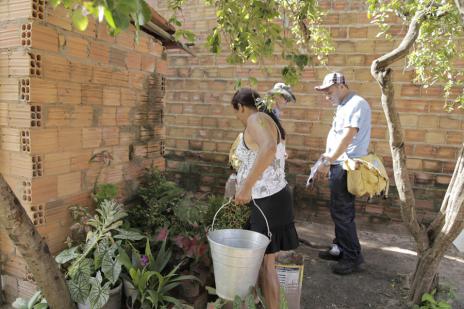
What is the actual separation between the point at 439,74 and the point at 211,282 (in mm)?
2917

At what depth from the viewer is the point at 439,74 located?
3.71m

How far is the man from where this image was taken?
12.0 feet

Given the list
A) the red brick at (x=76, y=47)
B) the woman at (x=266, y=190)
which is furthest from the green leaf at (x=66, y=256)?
the red brick at (x=76, y=47)

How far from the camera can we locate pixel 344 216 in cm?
377

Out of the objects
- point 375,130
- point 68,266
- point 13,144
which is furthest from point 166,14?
point 68,266

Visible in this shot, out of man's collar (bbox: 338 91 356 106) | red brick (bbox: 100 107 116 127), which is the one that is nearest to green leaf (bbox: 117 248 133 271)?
red brick (bbox: 100 107 116 127)

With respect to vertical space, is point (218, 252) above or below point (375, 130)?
below

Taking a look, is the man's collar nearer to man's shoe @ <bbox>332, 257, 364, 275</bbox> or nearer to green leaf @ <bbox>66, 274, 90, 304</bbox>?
man's shoe @ <bbox>332, 257, 364, 275</bbox>

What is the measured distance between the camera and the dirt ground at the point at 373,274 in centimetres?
334

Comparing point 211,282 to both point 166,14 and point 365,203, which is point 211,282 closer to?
point 365,203

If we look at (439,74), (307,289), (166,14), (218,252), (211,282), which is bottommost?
(307,289)

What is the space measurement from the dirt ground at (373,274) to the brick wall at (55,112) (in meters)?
2.08

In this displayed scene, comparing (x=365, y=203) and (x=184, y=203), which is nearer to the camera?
(x=184, y=203)

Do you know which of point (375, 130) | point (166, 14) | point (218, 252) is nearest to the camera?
point (218, 252)
